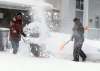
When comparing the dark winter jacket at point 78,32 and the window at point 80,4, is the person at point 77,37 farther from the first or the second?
the window at point 80,4

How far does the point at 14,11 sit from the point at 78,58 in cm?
1380

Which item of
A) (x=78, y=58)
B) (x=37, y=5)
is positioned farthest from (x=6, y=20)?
(x=78, y=58)

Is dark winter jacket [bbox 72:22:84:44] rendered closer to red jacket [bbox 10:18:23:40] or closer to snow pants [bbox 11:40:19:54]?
red jacket [bbox 10:18:23:40]

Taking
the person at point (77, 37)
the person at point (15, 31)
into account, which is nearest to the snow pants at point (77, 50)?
the person at point (77, 37)

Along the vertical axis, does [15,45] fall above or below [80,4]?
below

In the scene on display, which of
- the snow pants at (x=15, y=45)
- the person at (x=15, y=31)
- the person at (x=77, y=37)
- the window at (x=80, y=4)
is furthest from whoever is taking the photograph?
the window at (x=80, y=4)

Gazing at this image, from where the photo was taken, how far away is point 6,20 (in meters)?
27.0

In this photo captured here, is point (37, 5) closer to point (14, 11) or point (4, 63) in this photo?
point (14, 11)

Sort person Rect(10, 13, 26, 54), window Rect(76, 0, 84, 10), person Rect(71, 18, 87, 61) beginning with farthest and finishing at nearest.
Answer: window Rect(76, 0, 84, 10)
person Rect(10, 13, 26, 54)
person Rect(71, 18, 87, 61)

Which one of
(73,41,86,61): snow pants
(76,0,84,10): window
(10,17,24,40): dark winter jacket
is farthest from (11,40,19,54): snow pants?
(76,0,84,10): window

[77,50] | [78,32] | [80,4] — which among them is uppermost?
[80,4]

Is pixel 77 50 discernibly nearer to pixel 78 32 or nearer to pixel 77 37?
pixel 77 37

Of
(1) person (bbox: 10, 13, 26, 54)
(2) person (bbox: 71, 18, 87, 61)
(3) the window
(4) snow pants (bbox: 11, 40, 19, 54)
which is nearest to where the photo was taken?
(2) person (bbox: 71, 18, 87, 61)

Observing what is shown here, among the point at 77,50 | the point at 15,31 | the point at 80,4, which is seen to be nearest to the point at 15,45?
the point at 15,31
